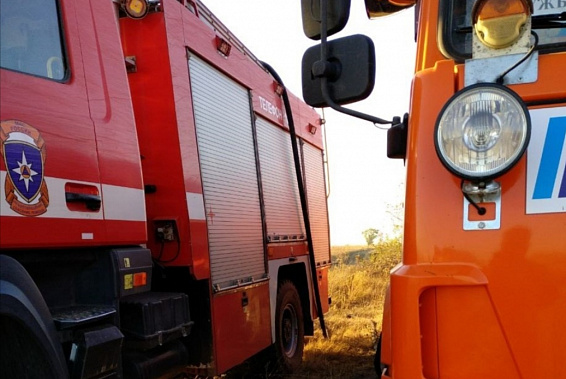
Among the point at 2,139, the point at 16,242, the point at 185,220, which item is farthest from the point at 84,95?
the point at 185,220

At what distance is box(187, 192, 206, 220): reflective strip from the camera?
3539 millimetres

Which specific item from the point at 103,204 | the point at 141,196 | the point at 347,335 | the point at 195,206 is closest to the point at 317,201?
the point at 347,335

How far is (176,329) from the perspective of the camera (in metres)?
3.14

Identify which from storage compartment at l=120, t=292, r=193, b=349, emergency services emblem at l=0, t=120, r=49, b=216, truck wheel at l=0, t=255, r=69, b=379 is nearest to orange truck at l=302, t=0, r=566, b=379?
truck wheel at l=0, t=255, r=69, b=379

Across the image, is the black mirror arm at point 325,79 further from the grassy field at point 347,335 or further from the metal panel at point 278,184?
the grassy field at point 347,335

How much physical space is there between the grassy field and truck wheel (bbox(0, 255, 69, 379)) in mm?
3491

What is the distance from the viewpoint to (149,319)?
287cm

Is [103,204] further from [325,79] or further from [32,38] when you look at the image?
[325,79]

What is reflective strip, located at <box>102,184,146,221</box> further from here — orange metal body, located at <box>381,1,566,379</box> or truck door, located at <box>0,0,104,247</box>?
orange metal body, located at <box>381,1,566,379</box>

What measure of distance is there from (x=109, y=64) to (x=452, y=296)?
2116mm

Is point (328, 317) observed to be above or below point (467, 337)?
below

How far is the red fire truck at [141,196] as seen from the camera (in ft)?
7.09

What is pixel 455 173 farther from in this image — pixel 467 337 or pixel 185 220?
pixel 185 220

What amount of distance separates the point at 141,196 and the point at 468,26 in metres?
1.89
